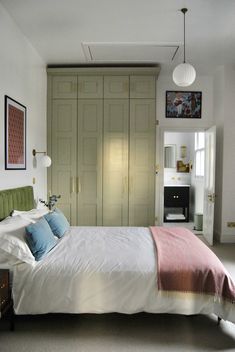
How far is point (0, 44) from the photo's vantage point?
2.85 m

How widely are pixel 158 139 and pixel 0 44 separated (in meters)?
3.01

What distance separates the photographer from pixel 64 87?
4621 mm

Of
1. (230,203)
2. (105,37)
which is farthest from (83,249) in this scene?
(230,203)

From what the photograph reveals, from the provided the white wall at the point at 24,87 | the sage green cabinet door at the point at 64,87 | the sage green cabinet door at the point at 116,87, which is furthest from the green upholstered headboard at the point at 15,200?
the sage green cabinet door at the point at 116,87

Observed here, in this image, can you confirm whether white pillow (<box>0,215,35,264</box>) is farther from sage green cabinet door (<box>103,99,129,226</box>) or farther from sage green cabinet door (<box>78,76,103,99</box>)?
sage green cabinet door (<box>78,76,103,99</box>)

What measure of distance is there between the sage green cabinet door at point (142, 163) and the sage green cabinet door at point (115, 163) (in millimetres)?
105

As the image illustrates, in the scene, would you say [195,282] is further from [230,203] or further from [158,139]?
[158,139]

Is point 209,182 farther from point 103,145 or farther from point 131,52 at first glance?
point 131,52

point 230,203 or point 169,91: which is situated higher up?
point 169,91

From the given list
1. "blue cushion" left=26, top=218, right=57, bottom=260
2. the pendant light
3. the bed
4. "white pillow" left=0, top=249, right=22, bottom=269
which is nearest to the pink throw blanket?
the bed

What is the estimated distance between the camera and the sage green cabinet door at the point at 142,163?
4.61m

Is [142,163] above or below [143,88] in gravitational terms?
below

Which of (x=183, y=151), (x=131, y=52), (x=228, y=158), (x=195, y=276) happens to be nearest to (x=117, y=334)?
(x=195, y=276)

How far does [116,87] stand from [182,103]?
4.19 ft
